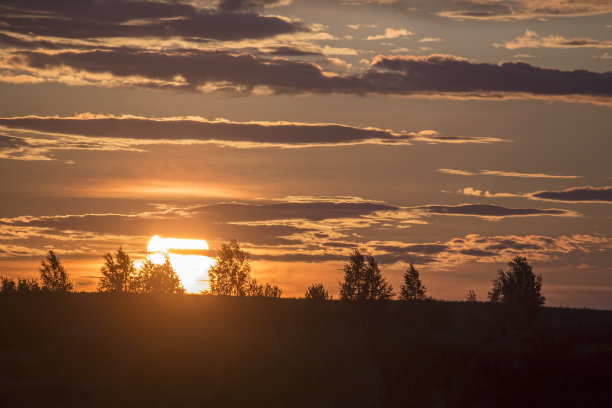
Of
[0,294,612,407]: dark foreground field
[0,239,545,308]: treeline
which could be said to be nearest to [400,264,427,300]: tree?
[0,239,545,308]: treeline

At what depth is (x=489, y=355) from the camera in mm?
43344

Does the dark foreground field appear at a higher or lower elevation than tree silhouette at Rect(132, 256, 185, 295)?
lower

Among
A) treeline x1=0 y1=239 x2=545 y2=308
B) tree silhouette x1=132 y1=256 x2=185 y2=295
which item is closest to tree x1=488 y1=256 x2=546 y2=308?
treeline x1=0 y1=239 x2=545 y2=308

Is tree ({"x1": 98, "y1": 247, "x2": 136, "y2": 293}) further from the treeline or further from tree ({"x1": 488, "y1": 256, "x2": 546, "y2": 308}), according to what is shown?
tree ({"x1": 488, "y1": 256, "x2": 546, "y2": 308})

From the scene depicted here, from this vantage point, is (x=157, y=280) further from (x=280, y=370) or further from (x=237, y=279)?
(x=280, y=370)

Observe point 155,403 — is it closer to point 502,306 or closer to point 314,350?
point 314,350

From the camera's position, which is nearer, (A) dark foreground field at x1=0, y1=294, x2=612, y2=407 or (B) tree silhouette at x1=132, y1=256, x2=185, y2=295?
(A) dark foreground field at x1=0, y1=294, x2=612, y2=407

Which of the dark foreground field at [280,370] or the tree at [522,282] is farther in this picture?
the tree at [522,282]

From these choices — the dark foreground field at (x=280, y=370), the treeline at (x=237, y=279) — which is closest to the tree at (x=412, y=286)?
the treeline at (x=237, y=279)

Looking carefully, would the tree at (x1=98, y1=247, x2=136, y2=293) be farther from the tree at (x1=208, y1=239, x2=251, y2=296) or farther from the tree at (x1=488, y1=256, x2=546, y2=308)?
the tree at (x1=488, y1=256, x2=546, y2=308)

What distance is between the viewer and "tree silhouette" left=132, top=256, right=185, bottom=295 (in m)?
109

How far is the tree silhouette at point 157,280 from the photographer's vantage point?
357ft

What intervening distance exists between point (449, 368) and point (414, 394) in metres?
4.16

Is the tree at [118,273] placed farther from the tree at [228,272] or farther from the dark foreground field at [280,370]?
the dark foreground field at [280,370]
